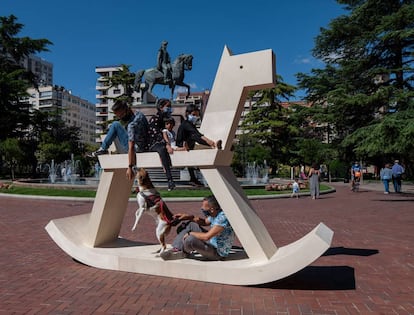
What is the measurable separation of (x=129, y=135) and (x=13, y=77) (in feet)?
118

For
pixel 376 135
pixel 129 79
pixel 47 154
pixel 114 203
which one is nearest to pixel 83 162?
pixel 47 154

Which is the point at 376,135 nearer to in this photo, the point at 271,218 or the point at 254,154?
the point at 271,218

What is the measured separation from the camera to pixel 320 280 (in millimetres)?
4820

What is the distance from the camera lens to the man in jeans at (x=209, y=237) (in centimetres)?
488

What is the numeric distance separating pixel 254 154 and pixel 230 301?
129ft

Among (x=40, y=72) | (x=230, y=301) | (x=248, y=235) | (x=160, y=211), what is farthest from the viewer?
(x=40, y=72)

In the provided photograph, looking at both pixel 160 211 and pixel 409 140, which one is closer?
pixel 160 211

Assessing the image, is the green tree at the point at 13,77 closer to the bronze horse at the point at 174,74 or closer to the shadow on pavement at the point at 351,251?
the bronze horse at the point at 174,74

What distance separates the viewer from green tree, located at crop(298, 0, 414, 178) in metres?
18.8

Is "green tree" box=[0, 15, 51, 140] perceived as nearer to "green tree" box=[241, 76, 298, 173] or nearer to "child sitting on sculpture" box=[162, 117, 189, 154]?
"green tree" box=[241, 76, 298, 173]

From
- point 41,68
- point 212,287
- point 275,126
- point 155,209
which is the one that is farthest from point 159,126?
point 41,68

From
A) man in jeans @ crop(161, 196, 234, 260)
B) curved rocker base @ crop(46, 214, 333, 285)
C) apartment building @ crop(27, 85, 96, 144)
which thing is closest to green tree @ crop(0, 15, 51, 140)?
curved rocker base @ crop(46, 214, 333, 285)

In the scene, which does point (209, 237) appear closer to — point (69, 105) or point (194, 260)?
point (194, 260)

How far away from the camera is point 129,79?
46.4 meters
